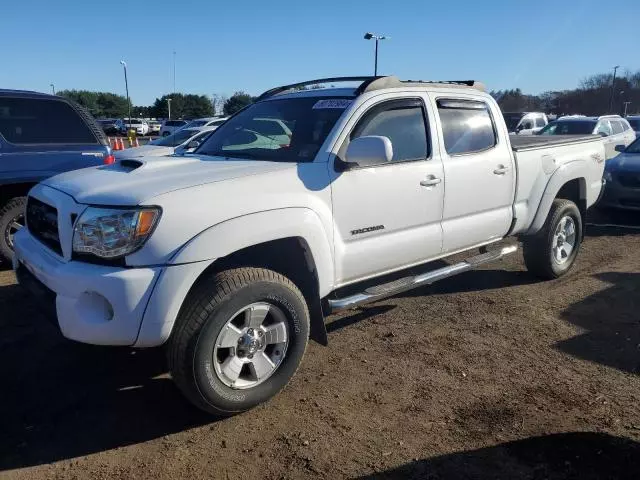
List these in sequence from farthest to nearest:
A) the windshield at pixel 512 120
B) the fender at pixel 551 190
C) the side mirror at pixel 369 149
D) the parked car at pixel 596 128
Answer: the windshield at pixel 512 120 < the parked car at pixel 596 128 < the fender at pixel 551 190 < the side mirror at pixel 369 149

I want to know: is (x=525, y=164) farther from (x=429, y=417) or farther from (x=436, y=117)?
(x=429, y=417)

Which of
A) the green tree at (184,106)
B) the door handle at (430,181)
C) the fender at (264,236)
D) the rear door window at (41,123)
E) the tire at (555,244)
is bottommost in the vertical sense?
the tire at (555,244)

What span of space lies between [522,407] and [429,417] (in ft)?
1.98

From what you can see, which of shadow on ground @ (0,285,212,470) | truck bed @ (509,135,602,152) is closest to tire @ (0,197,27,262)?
shadow on ground @ (0,285,212,470)

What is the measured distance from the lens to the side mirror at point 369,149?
3.50 metres

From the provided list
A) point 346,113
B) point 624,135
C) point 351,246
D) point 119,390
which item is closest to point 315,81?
point 346,113

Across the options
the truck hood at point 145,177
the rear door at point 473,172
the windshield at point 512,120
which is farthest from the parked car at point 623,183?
the windshield at point 512,120

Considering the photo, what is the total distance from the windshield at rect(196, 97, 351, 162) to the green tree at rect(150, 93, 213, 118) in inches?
2843

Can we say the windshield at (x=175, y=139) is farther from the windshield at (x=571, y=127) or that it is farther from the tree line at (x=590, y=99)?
the tree line at (x=590, y=99)

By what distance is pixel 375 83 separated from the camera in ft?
13.3

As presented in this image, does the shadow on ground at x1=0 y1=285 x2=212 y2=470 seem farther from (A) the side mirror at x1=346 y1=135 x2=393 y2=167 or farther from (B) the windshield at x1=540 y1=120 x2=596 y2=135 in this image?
(B) the windshield at x1=540 y1=120 x2=596 y2=135

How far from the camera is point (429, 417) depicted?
3.25m

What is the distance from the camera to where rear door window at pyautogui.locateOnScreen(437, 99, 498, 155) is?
4.49m

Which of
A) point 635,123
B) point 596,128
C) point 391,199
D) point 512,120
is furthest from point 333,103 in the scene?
point 512,120
